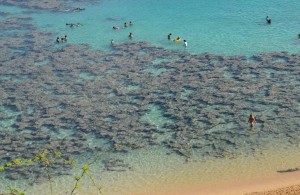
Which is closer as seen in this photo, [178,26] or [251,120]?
[251,120]

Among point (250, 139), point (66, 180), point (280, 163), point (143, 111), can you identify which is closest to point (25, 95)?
point (143, 111)

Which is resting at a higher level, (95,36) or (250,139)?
(95,36)

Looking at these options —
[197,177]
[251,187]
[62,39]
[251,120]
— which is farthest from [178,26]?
[251,187]

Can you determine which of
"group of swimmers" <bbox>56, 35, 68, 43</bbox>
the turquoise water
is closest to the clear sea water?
the turquoise water

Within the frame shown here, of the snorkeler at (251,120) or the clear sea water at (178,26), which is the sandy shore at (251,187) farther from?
the snorkeler at (251,120)

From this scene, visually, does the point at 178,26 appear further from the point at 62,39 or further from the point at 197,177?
the point at 197,177

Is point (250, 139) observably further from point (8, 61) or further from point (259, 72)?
point (8, 61)
